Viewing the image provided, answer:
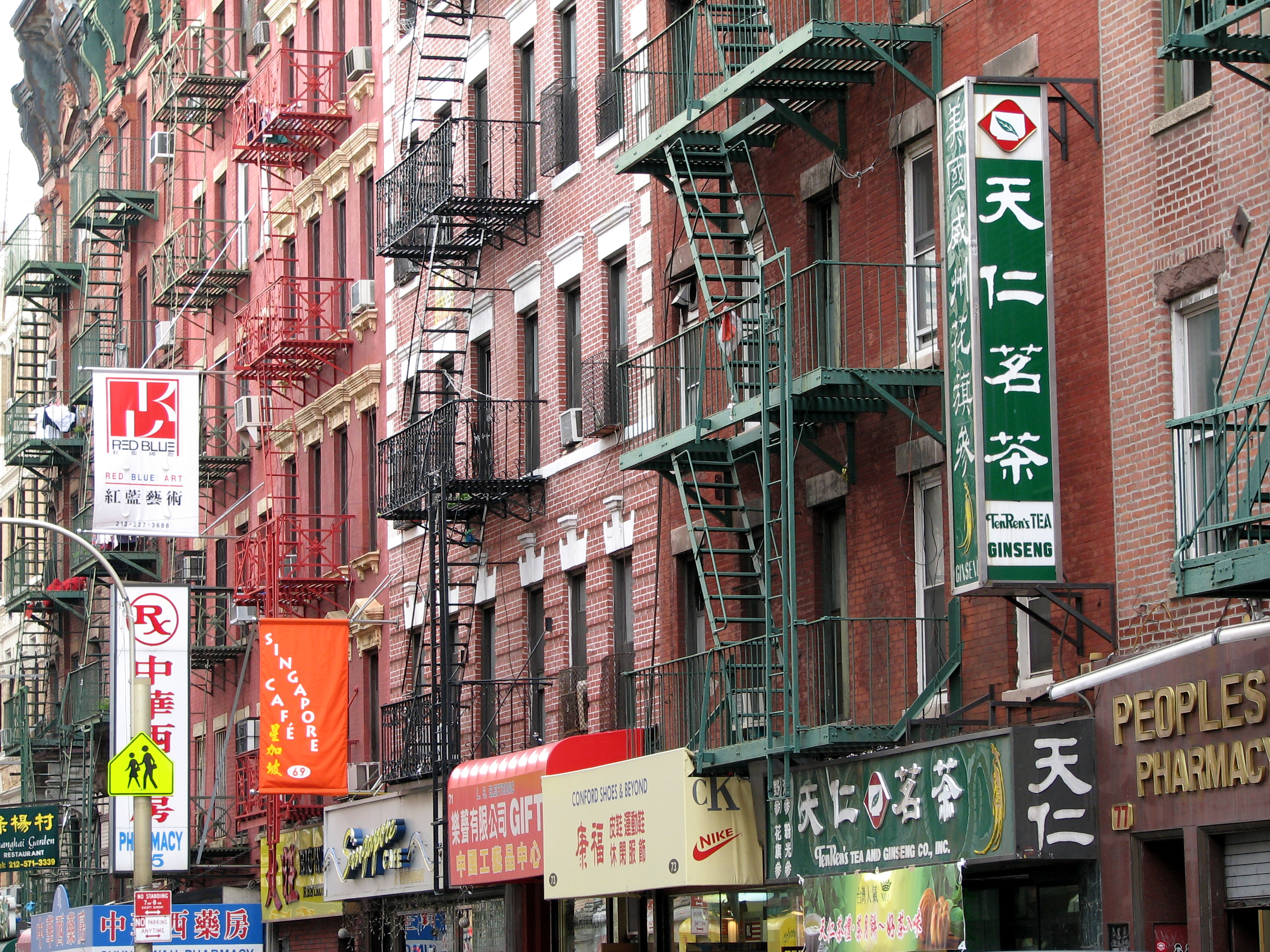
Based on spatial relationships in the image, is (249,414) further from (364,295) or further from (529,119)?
(529,119)

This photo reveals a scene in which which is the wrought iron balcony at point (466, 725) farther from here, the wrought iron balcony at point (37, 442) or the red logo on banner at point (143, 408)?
the wrought iron balcony at point (37, 442)

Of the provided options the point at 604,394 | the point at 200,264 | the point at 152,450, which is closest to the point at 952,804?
the point at 604,394

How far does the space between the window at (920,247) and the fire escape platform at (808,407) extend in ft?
1.40

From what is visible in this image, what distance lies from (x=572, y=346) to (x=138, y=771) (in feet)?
26.1

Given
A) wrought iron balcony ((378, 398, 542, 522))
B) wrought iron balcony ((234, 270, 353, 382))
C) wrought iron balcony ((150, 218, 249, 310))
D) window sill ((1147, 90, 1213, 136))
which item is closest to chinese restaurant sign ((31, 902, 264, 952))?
wrought iron balcony ((234, 270, 353, 382))

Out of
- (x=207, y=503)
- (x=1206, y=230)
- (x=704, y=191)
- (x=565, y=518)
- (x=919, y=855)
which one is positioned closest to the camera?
(x=1206, y=230)

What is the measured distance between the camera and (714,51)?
2378 cm

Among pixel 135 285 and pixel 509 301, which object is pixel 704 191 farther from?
pixel 135 285

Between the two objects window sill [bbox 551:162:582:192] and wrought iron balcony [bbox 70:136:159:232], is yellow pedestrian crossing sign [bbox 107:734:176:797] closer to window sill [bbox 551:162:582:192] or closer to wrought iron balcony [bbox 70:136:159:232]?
window sill [bbox 551:162:582:192]

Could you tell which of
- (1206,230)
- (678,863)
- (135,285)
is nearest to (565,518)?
(678,863)

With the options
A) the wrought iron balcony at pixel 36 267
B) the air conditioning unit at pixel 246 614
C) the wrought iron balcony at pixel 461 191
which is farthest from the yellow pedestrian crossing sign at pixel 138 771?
the wrought iron balcony at pixel 36 267

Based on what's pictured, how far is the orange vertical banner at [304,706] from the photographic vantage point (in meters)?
31.9

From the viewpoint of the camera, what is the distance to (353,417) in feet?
120

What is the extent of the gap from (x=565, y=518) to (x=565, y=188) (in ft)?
14.2
